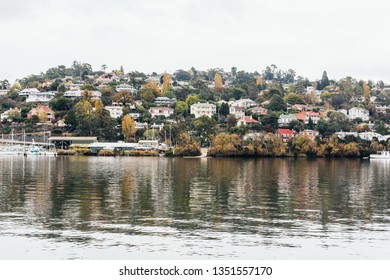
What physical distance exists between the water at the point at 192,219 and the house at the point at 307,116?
266ft

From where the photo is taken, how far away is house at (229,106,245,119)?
124775 millimetres

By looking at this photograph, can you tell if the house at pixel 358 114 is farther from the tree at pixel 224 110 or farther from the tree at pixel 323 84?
the tree at pixel 323 84

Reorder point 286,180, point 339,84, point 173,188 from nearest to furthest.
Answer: point 173,188 → point 286,180 → point 339,84

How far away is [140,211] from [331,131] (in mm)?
87402

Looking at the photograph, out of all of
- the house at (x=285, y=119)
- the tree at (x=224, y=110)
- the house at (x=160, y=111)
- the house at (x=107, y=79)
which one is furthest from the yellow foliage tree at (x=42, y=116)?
the house at (x=107, y=79)

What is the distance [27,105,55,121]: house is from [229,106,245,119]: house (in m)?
31.9

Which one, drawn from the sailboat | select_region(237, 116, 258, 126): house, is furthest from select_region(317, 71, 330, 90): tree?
the sailboat

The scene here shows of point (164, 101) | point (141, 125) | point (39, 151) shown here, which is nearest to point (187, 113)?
point (164, 101)

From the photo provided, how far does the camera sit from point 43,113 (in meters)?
115

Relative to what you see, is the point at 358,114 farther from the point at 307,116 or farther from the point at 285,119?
the point at 285,119

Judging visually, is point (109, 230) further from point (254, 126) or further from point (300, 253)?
point (254, 126)

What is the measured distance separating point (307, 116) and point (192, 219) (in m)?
103

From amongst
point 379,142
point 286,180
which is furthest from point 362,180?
point 379,142

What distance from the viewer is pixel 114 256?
67.8ft
